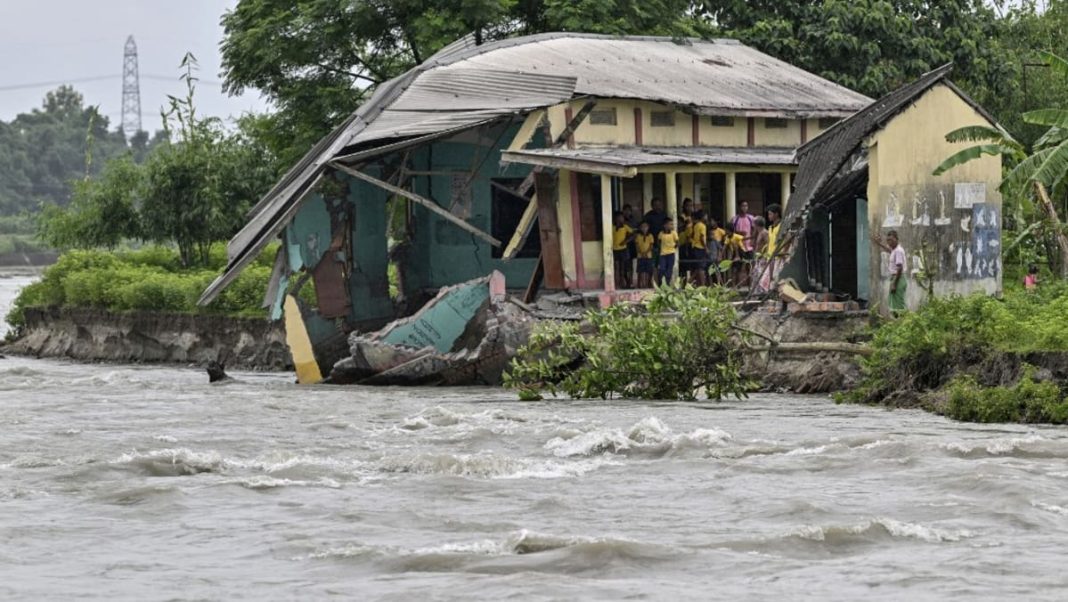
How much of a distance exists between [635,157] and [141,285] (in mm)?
12716

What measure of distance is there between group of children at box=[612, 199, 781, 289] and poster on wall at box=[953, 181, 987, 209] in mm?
3236

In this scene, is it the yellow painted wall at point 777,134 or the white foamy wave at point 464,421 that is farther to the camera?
the yellow painted wall at point 777,134

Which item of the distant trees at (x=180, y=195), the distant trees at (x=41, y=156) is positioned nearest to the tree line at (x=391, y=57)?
the distant trees at (x=180, y=195)

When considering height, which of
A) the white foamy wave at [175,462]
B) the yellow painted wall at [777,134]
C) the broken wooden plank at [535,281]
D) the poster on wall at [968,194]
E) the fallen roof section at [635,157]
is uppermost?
the yellow painted wall at [777,134]

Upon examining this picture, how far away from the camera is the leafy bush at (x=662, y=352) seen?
1905 cm

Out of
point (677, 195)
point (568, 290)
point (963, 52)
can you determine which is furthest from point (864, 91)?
point (568, 290)

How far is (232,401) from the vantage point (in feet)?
66.5

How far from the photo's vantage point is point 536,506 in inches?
459

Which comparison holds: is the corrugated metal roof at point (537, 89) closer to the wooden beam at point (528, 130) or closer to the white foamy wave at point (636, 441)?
the wooden beam at point (528, 130)

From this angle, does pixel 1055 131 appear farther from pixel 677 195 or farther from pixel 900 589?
pixel 900 589

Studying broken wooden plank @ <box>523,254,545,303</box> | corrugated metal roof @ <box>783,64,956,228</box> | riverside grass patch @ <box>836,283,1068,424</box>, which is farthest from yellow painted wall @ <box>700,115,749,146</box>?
riverside grass patch @ <box>836,283,1068,424</box>

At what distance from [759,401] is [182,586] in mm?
10508

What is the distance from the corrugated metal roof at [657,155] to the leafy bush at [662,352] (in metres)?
4.31

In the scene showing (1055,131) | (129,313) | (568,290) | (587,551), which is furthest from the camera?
(129,313)
